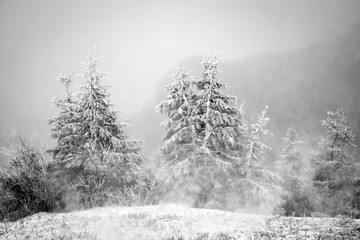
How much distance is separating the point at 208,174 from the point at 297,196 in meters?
9.38

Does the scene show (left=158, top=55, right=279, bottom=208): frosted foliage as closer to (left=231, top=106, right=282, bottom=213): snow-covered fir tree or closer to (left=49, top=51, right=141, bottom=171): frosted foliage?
(left=231, top=106, right=282, bottom=213): snow-covered fir tree

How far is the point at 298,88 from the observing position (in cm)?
8400

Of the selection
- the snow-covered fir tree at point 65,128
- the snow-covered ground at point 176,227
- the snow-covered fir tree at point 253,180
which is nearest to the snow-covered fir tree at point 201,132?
the snow-covered fir tree at point 253,180

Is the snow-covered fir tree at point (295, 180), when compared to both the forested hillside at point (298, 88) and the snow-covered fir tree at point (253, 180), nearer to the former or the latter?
the snow-covered fir tree at point (253, 180)

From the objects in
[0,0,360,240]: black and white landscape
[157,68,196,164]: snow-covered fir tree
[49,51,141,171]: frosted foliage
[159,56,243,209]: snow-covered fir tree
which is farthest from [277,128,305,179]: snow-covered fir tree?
[49,51,141,171]: frosted foliage

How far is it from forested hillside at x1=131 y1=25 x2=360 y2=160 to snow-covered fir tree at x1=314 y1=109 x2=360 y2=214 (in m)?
39.3

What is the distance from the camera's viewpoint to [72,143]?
14328 mm

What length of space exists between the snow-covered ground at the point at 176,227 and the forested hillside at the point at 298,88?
53.7 m

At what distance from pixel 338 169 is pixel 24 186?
22.5 metres

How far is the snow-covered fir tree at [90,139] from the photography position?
45.1 ft

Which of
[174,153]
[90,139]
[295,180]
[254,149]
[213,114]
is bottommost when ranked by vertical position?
[295,180]

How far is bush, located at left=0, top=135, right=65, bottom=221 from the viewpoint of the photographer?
10.6 metres

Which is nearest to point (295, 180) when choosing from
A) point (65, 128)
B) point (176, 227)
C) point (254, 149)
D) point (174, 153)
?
point (254, 149)

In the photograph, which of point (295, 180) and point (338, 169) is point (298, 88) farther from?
point (338, 169)
